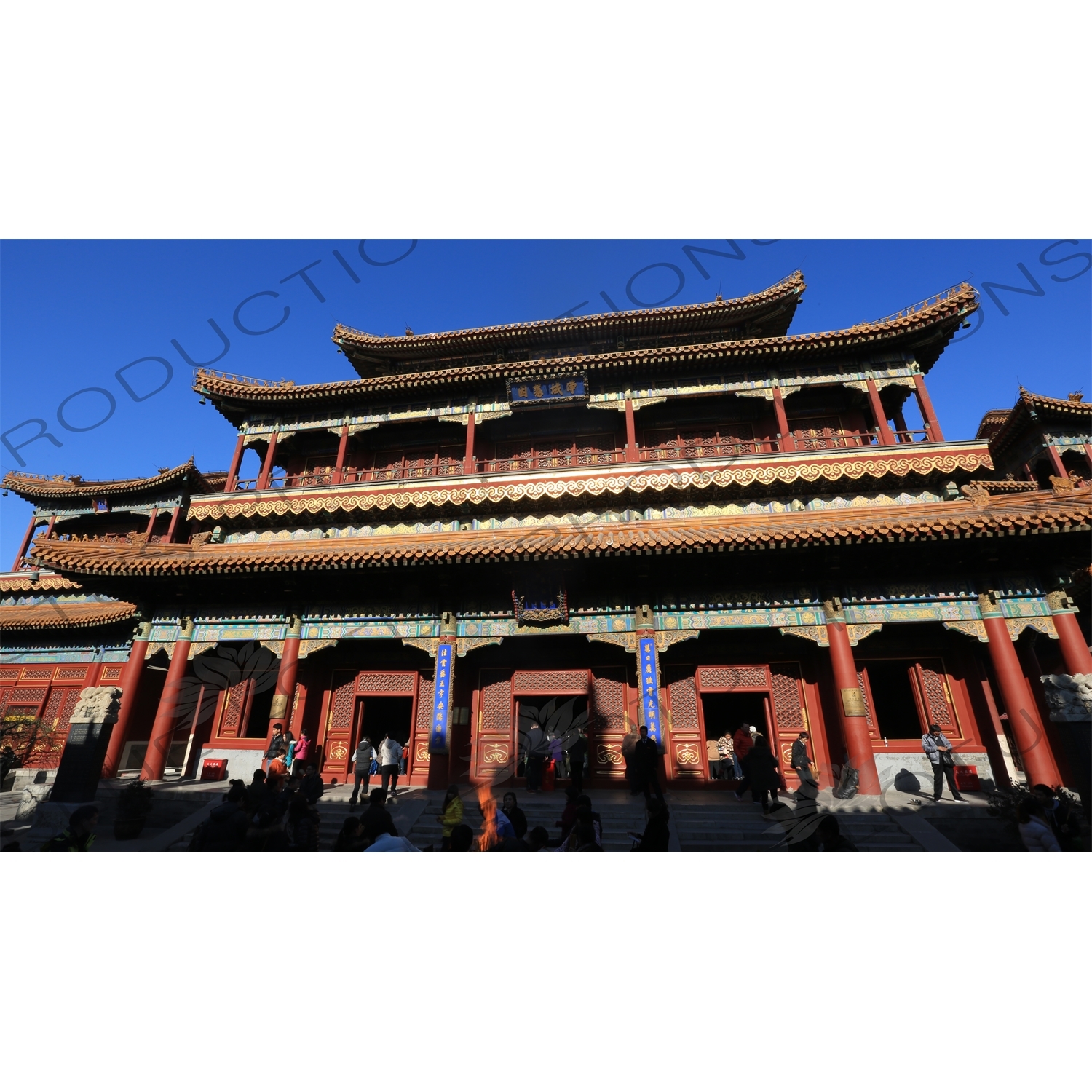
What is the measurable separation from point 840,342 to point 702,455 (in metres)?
4.40

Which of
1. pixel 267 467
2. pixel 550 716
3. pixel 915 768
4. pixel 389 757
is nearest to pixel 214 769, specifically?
pixel 389 757

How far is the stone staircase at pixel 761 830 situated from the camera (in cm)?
742

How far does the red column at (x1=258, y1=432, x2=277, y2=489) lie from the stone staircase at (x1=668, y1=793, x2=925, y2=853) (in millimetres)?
13409

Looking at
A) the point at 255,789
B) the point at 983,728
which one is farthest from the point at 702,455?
the point at 255,789

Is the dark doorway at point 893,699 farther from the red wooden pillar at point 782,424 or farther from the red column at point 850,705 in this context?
the red wooden pillar at point 782,424

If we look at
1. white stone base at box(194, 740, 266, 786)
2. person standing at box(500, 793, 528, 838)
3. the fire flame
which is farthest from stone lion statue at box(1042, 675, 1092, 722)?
white stone base at box(194, 740, 266, 786)

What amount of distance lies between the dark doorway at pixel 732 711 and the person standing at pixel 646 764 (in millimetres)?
2844

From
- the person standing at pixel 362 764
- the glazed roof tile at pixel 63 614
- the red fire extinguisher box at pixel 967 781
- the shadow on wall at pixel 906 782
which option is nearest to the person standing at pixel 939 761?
the shadow on wall at pixel 906 782

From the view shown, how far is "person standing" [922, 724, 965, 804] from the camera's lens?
880 centimetres

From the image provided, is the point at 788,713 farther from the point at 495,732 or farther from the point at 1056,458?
the point at 1056,458

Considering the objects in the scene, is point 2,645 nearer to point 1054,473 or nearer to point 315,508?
point 315,508

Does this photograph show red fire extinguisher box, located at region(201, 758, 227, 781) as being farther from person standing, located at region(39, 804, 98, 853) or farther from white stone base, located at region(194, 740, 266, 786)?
person standing, located at region(39, 804, 98, 853)

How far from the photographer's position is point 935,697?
10.9 meters

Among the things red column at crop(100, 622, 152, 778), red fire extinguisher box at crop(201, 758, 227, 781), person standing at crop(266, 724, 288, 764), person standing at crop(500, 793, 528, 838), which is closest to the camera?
person standing at crop(500, 793, 528, 838)
